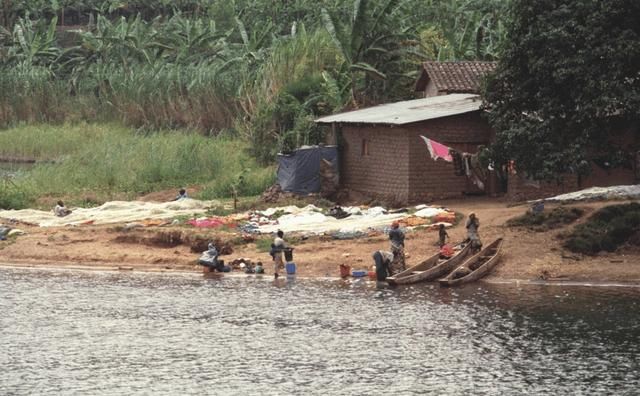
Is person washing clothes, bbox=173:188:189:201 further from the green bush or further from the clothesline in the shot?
the green bush

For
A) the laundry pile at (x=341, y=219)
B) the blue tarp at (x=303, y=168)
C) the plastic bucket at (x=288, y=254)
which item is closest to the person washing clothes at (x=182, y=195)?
the blue tarp at (x=303, y=168)

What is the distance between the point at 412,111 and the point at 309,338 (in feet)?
52.9

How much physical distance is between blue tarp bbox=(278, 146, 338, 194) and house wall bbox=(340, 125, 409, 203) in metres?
0.65

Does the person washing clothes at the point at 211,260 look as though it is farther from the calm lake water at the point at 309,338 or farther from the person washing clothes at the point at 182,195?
the person washing clothes at the point at 182,195

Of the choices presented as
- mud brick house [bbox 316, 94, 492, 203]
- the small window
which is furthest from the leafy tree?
the small window

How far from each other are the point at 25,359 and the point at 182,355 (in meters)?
3.31

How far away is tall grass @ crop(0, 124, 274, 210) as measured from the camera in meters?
49.9

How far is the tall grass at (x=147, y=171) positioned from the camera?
49875 millimetres

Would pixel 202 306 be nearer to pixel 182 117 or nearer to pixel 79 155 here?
pixel 79 155

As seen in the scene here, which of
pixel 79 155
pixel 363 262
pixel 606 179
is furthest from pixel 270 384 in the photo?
pixel 79 155

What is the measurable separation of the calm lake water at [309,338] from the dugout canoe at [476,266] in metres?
0.42

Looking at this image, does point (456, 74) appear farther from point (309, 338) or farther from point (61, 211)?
point (309, 338)

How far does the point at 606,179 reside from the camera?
4306 cm

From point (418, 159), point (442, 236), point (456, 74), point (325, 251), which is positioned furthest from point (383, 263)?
point (456, 74)
